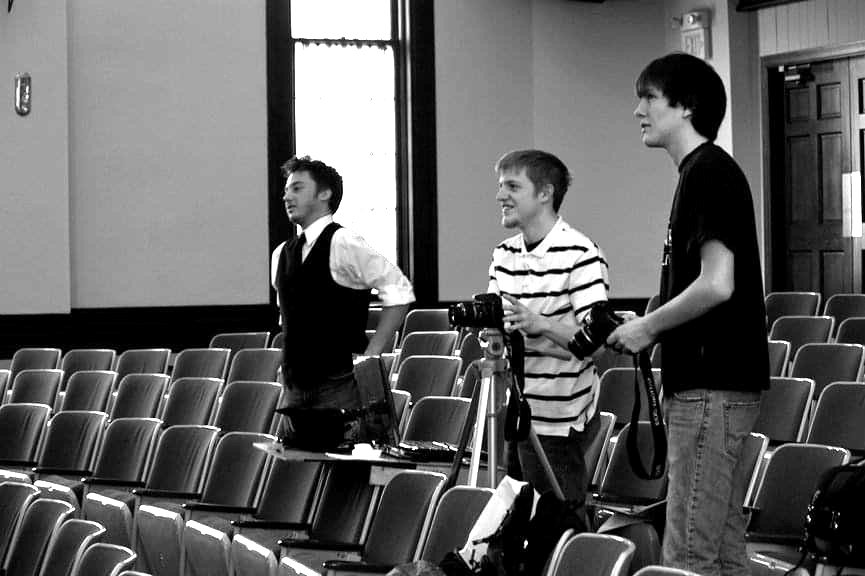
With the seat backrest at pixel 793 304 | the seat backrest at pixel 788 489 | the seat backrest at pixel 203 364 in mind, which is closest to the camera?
the seat backrest at pixel 788 489

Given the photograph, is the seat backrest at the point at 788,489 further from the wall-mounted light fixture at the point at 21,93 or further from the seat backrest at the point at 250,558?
the wall-mounted light fixture at the point at 21,93

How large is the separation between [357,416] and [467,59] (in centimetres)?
731

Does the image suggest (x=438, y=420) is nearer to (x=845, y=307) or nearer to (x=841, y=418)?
(x=841, y=418)

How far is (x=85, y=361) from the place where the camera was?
913 cm

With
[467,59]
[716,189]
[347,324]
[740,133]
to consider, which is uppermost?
[467,59]

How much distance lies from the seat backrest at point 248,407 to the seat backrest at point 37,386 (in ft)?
5.88

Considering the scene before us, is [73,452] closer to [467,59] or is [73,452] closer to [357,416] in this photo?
[357,416]

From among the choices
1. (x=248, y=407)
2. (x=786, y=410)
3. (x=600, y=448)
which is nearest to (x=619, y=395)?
(x=786, y=410)

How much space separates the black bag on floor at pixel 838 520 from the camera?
3.44 metres

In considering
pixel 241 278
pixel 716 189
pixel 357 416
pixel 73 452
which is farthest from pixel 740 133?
pixel 716 189

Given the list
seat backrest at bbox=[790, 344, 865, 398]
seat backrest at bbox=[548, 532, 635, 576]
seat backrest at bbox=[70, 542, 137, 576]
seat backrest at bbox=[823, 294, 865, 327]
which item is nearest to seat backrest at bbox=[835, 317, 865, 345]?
seat backrest at bbox=[823, 294, 865, 327]

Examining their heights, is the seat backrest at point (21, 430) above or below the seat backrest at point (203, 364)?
below

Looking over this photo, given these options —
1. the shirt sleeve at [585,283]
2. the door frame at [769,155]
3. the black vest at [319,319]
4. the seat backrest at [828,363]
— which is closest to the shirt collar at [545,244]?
the shirt sleeve at [585,283]

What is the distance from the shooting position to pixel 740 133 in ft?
35.7
